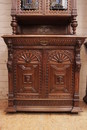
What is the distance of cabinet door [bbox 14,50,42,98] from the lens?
216 cm

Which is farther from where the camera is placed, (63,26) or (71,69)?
(63,26)

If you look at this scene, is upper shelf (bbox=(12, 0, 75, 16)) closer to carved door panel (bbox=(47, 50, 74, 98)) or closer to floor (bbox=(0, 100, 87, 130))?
carved door panel (bbox=(47, 50, 74, 98))

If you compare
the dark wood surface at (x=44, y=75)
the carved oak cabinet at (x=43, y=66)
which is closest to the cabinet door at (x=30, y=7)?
the carved oak cabinet at (x=43, y=66)

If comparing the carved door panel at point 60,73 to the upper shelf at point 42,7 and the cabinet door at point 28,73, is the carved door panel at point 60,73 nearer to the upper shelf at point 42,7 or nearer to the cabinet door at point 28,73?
the cabinet door at point 28,73

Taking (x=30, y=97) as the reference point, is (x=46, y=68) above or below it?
above

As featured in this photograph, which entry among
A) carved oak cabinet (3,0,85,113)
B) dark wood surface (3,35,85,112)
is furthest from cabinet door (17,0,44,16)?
dark wood surface (3,35,85,112)

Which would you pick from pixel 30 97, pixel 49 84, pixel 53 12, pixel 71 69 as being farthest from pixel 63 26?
pixel 30 97

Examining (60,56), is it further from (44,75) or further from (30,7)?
(30,7)

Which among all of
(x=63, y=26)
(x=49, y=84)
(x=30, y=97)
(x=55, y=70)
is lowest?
(x=30, y=97)

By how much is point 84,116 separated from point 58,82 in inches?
20.2

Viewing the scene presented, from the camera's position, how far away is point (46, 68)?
2180 millimetres

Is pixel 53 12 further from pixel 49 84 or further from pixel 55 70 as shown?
pixel 49 84

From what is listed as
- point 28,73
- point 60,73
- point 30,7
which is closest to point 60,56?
point 60,73

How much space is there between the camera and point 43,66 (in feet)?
7.13
